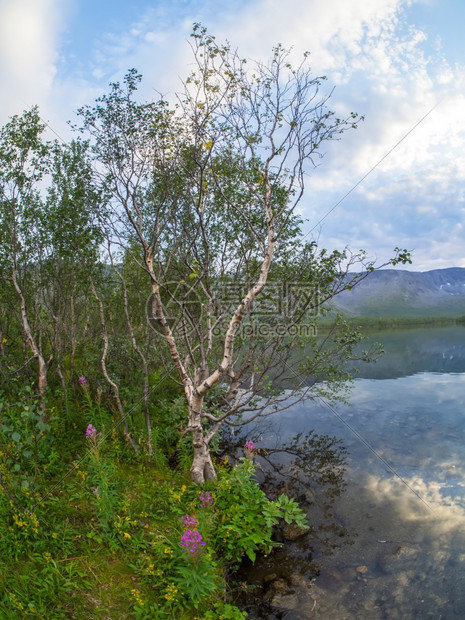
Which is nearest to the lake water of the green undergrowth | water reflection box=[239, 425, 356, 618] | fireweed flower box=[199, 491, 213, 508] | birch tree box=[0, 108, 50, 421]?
water reflection box=[239, 425, 356, 618]

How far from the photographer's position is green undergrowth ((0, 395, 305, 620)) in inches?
222

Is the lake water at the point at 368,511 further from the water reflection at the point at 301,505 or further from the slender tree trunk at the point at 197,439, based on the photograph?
the slender tree trunk at the point at 197,439

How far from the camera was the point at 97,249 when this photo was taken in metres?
11.8

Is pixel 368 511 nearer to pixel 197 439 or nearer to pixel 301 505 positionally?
pixel 301 505

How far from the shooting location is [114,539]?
691 centimetres

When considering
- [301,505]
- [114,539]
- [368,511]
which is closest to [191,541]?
[114,539]

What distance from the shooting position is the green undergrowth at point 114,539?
5626 mm

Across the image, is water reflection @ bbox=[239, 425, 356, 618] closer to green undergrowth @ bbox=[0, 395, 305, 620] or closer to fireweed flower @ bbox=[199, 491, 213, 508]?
green undergrowth @ bbox=[0, 395, 305, 620]

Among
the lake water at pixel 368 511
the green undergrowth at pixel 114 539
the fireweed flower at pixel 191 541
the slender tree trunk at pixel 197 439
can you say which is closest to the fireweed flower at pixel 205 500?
the green undergrowth at pixel 114 539

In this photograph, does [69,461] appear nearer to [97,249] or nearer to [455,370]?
[97,249]

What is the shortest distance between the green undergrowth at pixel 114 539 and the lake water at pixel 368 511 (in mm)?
1289

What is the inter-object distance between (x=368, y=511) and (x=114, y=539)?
829 cm

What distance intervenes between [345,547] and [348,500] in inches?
107

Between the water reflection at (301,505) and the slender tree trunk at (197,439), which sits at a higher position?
the slender tree trunk at (197,439)
